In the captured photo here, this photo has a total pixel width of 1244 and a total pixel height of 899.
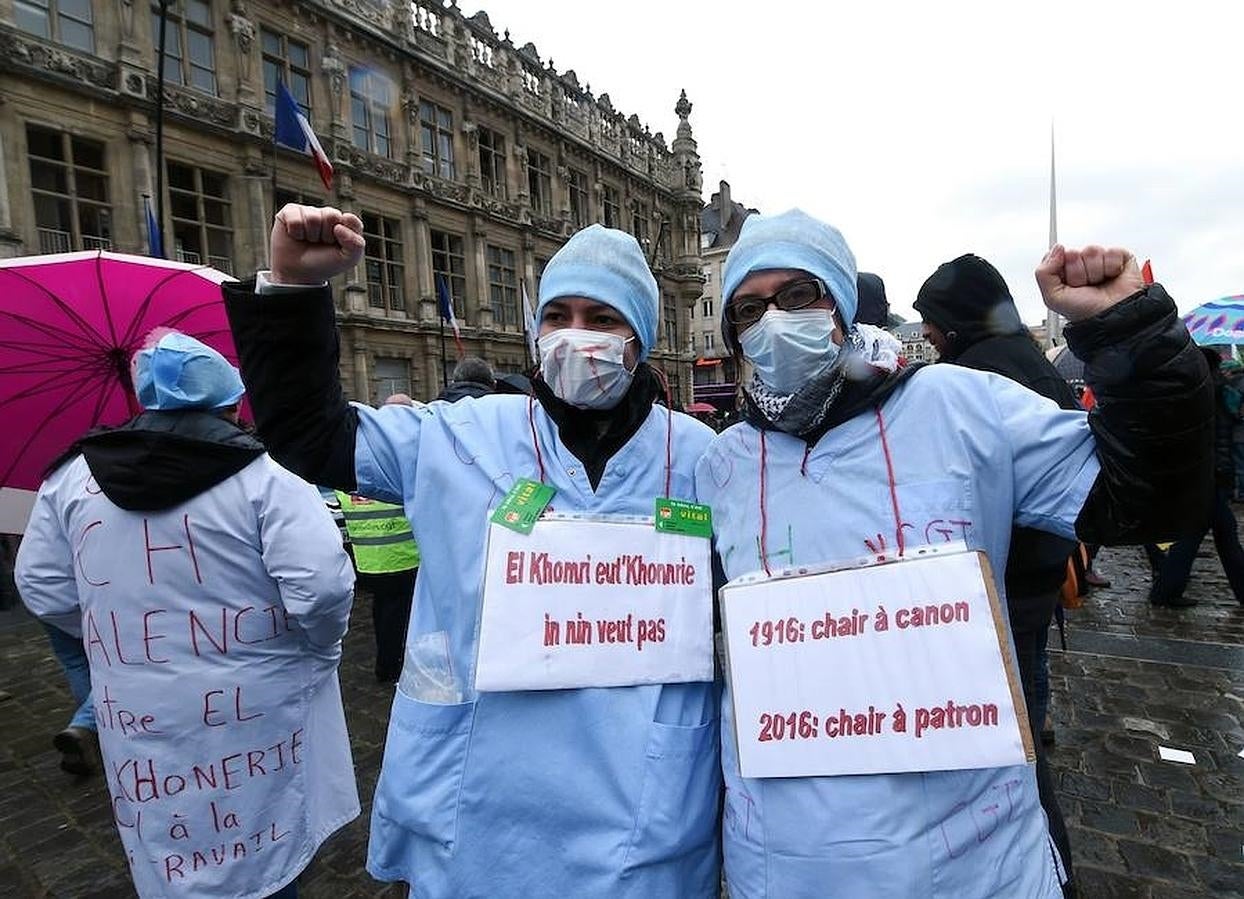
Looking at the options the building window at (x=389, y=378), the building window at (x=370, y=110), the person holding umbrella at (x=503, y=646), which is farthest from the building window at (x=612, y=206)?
the person holding umbrella at (x=503, y=646)

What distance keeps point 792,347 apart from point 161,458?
180 cm

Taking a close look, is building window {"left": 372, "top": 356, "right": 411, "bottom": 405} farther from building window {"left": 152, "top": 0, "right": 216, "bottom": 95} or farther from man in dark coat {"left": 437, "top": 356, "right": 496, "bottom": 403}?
man in dark coat {"left": 437, "top": 356, "right": 496, "bottom": 403}

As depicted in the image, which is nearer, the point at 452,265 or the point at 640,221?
the point at 452,265

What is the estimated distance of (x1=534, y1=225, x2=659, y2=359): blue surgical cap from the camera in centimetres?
163

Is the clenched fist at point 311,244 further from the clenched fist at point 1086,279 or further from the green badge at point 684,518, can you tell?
the clenched fist at point 1086,279

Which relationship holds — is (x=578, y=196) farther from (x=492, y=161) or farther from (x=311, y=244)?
(x=311, y=244)

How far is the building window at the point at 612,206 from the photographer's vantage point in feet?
109

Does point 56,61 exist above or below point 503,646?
above

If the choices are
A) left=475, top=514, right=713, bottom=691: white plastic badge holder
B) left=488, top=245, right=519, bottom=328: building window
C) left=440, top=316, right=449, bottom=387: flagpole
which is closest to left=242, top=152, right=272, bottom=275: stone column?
left=440, top=316, right=449, bottom=387: flagpole

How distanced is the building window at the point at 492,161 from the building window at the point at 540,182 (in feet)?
6.02

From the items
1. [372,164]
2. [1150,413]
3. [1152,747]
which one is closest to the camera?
[1150,413]

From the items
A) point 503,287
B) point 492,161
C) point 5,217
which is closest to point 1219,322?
point 5,217

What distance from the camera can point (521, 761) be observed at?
54.1 inches

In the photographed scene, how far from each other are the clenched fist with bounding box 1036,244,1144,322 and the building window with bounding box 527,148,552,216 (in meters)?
29.3
